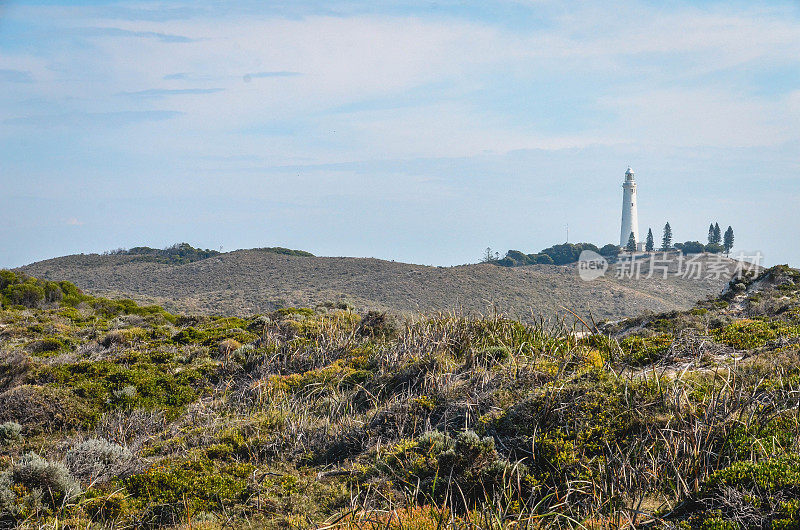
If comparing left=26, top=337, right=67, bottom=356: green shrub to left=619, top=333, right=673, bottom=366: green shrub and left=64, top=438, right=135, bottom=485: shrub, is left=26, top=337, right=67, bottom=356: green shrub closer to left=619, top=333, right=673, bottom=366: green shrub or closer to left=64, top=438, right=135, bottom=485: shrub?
left=64, top=438, right=135, bottom=485: shrub

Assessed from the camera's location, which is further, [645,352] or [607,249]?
[607,249]

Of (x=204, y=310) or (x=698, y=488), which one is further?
(x=204, y=310)

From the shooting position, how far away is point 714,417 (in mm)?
4086

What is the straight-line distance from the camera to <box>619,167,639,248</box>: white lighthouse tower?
74.3 m

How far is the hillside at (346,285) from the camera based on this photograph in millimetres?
39500

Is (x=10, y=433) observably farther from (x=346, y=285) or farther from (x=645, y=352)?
(x=346, y=285)

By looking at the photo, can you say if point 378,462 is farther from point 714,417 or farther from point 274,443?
point 714,417

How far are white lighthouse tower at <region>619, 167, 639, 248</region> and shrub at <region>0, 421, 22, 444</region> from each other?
76.5 meters

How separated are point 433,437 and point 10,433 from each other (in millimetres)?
5091

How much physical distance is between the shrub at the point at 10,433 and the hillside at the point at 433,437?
0.04 metres

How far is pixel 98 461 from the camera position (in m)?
5.32

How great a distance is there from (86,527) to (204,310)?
32.2 meters

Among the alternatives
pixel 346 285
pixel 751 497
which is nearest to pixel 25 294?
pixel 346 285

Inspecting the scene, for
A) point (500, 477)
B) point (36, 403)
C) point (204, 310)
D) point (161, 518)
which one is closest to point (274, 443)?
point (161, 518)
